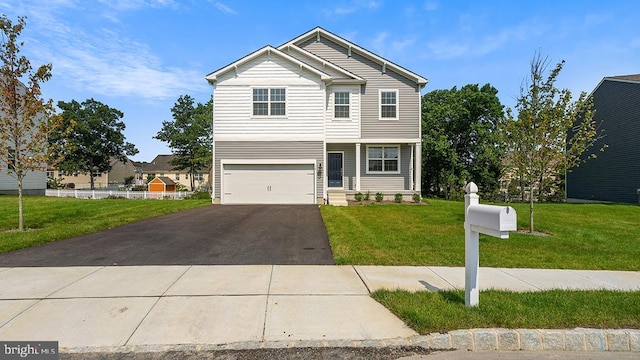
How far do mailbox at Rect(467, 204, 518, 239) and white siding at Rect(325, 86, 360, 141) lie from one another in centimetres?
1505

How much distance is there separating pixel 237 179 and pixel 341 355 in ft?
50.4

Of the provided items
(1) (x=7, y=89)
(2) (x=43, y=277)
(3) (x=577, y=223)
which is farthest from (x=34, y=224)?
(3) (x=577, y=223)

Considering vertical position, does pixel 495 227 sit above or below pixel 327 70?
below

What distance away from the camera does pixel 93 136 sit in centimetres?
4397

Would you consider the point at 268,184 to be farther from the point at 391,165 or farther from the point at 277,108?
the point at 391,165

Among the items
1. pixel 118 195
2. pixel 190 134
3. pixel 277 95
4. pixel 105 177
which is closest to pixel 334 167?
pixel 277 95

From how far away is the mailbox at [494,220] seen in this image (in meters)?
3.47

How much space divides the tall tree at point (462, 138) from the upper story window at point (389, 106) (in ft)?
35.1

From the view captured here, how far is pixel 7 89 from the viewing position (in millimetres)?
8984

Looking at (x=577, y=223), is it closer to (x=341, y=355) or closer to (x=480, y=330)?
(x=480, y=330)

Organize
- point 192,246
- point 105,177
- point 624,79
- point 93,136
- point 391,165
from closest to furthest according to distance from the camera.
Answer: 1. point 192,246
2. point 391,165
3. point 624,79
4. point 93,136
5. point 105,177

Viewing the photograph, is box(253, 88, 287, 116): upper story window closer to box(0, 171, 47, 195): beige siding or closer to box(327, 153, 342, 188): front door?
box(327, 153, 342, 188): front door

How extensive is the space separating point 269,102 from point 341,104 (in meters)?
4.06

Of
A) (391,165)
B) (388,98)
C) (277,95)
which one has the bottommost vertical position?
(391,165)
